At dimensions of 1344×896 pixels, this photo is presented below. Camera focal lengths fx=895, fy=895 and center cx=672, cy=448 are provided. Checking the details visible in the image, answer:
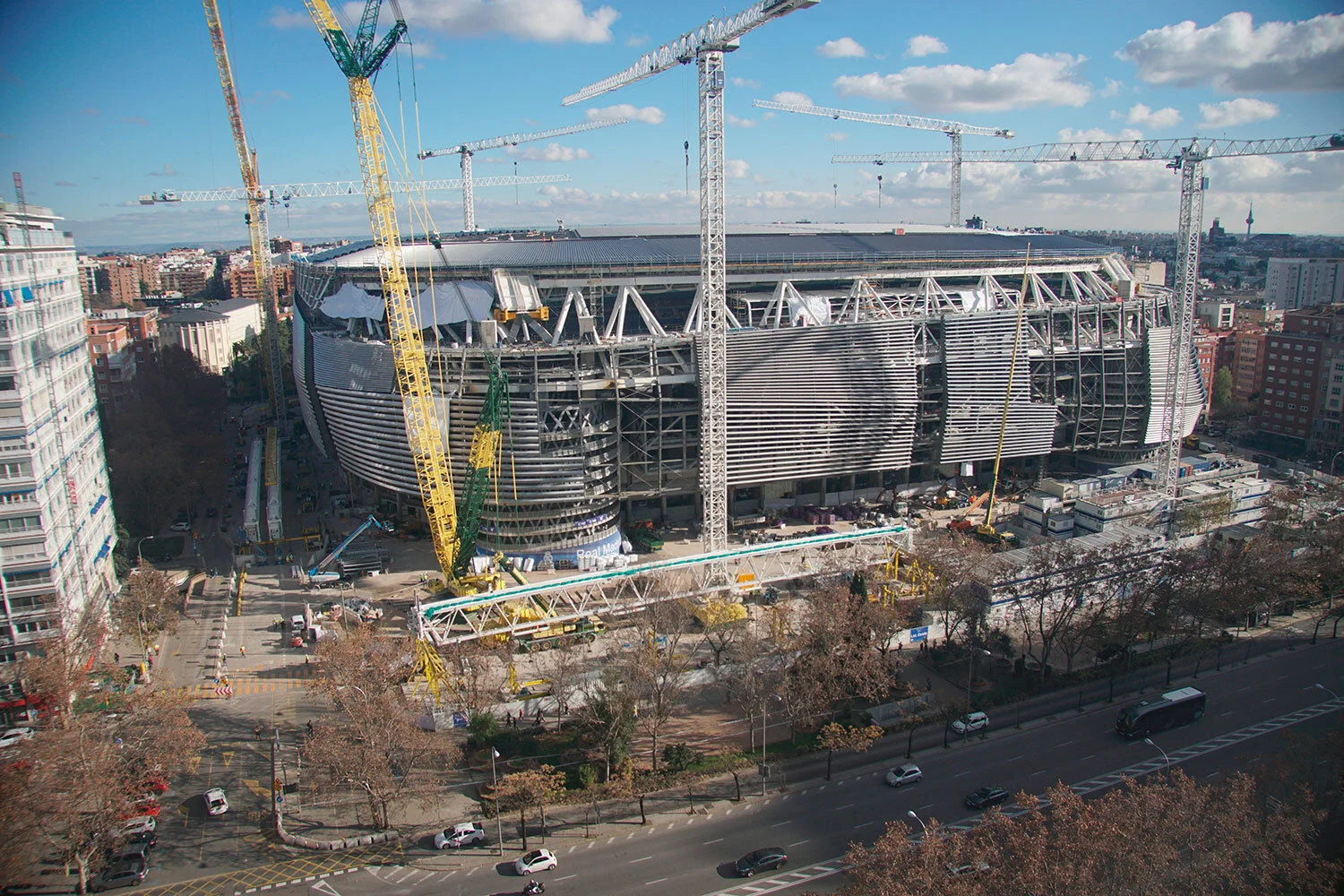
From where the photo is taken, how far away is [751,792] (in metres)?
32.0

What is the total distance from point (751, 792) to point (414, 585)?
2588cm

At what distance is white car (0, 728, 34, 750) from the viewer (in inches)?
1318

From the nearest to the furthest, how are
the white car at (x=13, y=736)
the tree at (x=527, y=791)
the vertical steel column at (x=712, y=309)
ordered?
the tree at (x=527, y=791) < the white car at (x=13, y=736) < the vertical steel column at (x=712, y=309)

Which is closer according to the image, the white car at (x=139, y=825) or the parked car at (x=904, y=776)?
the white car at (x=139, y=825)

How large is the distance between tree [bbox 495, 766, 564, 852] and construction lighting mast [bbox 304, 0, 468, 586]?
60.7ft

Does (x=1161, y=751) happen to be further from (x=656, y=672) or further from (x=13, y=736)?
(x=13, y=736)

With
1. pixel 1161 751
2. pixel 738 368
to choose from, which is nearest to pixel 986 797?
pixel 1161 751

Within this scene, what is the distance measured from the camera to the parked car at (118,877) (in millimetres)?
27172

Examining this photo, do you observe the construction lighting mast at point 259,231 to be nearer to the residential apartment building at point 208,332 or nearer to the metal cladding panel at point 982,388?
the residential apartment building at point 208,332

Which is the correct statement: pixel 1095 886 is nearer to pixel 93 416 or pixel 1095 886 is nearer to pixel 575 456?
pixel 575 456

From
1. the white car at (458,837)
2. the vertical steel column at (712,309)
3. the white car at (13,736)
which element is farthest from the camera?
the vertical steel column at (712,309)

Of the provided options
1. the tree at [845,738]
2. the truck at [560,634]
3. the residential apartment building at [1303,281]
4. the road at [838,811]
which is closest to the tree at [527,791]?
the road at [838,811]

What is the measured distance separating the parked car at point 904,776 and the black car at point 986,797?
6.56 ft

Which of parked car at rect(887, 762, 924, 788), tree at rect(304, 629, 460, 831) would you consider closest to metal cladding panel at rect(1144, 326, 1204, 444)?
parked car at rect(887, 762, 924, 788)
